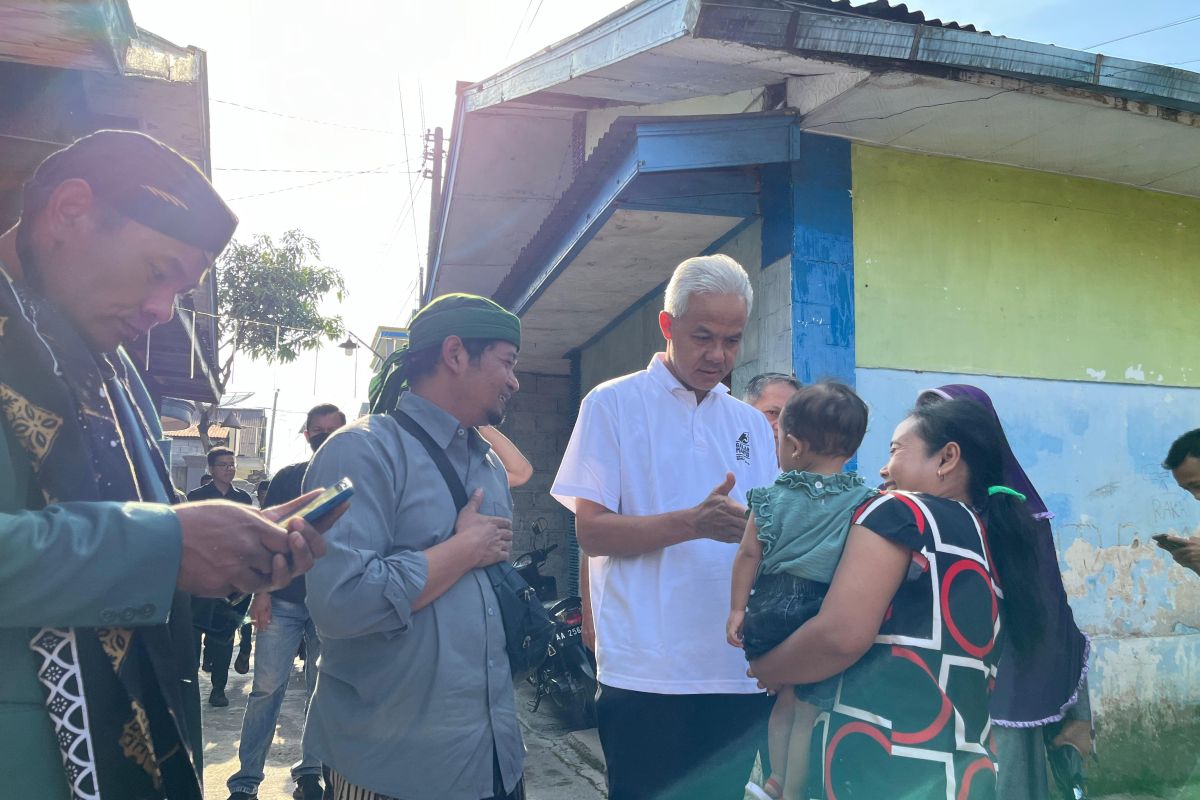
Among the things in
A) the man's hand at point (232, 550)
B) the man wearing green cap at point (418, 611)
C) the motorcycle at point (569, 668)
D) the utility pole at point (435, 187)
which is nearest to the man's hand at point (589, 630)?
the man wearing green cap at point (418, 611)

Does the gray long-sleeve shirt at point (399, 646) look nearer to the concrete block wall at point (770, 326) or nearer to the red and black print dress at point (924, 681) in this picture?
the red and black print dress at point (924, 681)

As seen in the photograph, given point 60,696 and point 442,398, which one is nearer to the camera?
point 60,696

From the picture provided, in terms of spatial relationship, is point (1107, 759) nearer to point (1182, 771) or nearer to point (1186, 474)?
point (1182, 771)

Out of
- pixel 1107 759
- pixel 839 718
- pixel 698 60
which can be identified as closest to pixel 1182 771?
pixel 1107 759

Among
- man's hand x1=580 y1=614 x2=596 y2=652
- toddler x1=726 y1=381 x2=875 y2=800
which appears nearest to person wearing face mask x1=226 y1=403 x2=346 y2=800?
man's hand x1=580 y1=614 x2=596 y2=652

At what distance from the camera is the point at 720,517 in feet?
7.71

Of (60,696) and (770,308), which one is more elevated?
(770,308)

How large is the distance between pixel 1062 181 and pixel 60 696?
19.4 ft

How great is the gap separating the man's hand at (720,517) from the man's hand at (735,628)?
0.66 feet

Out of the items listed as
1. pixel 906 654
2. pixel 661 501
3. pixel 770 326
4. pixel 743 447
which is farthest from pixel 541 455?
A: pixel 906 654

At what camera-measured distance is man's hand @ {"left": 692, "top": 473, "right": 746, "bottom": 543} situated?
235 centimetres

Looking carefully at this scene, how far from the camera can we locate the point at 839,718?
2025mm

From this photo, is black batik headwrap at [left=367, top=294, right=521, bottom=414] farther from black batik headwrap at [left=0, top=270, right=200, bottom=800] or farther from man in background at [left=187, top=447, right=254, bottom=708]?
man in background at [left=187, top=447, right=254, bottom=708]

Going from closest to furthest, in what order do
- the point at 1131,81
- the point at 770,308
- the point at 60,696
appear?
the point at 60,696, the point at 1131,81, the point at 770,308
